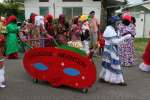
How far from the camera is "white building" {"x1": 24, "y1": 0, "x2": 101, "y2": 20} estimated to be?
119 feet

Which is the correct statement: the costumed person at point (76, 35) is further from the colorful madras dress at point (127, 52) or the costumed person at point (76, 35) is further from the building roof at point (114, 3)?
the building roof at point (114, 3)

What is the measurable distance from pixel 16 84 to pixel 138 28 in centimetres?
2383

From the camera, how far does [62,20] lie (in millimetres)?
14617

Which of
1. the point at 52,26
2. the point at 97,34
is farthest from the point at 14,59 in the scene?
the point at 97,34

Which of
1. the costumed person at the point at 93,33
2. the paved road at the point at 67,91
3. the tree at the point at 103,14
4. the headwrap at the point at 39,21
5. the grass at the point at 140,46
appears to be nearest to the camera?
the paved road at the point at 67,91

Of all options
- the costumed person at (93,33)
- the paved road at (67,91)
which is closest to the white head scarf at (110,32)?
the paved road at (67,91)

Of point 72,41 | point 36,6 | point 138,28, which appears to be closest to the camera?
point 72,41

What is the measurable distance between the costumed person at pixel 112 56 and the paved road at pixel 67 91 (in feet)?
0.76

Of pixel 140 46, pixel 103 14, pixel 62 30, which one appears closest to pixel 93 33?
pixel 62 30

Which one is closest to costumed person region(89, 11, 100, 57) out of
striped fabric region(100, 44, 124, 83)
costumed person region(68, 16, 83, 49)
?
costumed person region(68, 16, 83, 49)

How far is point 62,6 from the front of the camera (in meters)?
36.6

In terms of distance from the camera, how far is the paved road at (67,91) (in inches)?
377

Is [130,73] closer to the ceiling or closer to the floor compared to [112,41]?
closer to the floor

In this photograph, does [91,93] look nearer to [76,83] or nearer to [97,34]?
[76,83]
